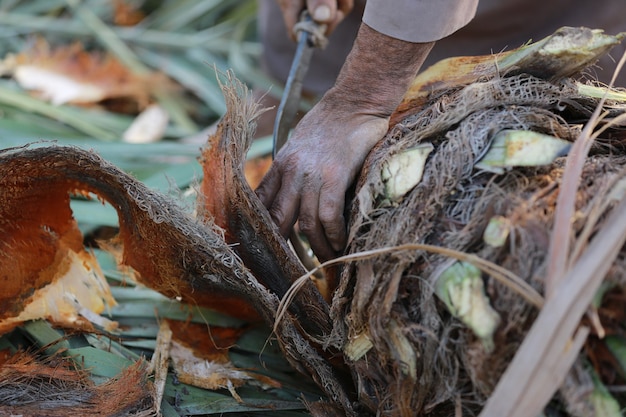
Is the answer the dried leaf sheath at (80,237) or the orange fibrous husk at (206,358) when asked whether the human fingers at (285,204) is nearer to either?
the dried leaf sheath at (80,237)

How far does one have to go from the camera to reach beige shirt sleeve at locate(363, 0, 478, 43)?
0.84m

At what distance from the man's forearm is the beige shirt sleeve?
1 cm

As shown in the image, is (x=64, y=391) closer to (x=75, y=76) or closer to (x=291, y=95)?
(x=291, y=95)

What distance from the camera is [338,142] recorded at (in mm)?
892

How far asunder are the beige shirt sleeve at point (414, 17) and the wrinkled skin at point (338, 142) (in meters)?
0.02

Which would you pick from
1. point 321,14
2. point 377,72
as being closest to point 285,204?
point 377,72

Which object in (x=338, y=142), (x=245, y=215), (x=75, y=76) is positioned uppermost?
(x=338, y=142)

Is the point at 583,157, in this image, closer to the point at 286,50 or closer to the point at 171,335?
the point at 171,335

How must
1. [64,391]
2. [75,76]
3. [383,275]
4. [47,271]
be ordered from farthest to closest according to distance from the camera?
[75,76] < [47,271] < [64,391] < [383,275]

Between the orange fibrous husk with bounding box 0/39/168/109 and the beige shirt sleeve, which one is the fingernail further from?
the orange fibrous husk with bounding box 0/39/168/109

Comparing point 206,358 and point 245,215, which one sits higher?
point 245,215

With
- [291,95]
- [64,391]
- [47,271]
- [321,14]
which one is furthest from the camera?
[321,14]

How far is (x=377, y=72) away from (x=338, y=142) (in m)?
0.12

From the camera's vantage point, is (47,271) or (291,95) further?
(291,95)
